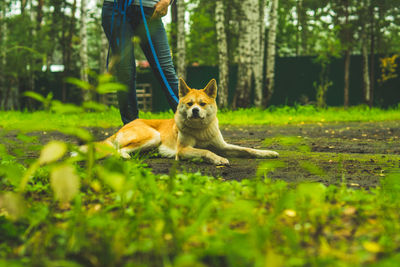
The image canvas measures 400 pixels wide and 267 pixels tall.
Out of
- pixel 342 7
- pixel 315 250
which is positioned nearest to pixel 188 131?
pixel 315 250

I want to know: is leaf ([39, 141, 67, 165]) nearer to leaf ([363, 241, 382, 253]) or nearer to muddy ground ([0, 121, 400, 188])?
muddy ground ([0, 121, 400, 188])

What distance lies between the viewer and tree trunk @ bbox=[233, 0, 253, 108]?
12.7 m

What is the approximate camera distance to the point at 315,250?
158 centimetres

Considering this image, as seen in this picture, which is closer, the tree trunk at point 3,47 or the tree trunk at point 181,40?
the tree trunk at point 181,40

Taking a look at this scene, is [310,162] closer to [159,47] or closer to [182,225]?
[182,225]

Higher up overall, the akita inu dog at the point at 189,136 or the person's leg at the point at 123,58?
the person's leg at the point at 123,58

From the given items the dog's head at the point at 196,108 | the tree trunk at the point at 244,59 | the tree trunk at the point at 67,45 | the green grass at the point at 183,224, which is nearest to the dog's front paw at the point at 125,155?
the dog's head at the point at 196,108

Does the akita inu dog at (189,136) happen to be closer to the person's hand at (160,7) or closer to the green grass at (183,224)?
the person's hand at (160,7)

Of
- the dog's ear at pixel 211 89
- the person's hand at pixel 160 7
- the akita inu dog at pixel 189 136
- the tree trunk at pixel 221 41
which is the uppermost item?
the tree trunk at pixel 221 41

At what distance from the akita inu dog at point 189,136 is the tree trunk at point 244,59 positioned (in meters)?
8.49

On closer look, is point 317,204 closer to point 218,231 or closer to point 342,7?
point 218,231

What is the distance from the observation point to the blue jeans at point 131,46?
462cm

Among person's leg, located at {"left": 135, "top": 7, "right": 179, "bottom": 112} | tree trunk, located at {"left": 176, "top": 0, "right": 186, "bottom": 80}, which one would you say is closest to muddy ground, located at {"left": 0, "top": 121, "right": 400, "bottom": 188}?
person's leg, located at {"left": 135, "top": 7, "right": 179, "bottom": 112}

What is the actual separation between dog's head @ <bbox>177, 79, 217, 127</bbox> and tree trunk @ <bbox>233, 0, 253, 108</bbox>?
337 inches
